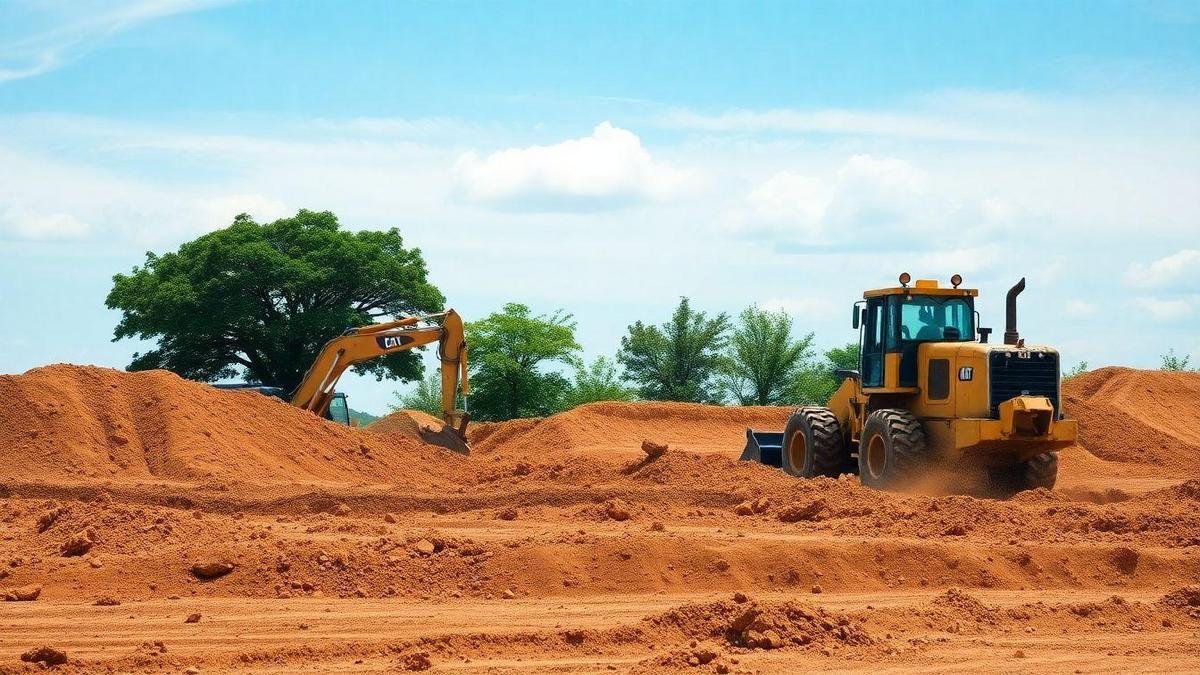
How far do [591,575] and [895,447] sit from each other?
698cm

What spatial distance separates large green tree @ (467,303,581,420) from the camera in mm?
48594

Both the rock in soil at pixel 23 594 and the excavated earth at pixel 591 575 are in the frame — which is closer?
the excavated earth at pixel 591 575

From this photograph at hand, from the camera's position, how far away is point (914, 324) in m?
18.7

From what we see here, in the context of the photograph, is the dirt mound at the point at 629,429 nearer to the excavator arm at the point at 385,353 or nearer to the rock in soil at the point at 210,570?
the excavator arm at the point at 385,353

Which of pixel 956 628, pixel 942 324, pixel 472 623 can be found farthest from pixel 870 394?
pixel 472 623

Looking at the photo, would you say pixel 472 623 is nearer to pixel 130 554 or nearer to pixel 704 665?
pixel 704 665

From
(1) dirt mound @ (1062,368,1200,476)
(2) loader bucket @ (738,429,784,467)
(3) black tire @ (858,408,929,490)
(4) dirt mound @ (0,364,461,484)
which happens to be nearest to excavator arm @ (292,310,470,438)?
(4) dirt mound @ (0,364,461,484)

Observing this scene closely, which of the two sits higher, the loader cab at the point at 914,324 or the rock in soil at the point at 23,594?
the loader cab at the point at 914,324

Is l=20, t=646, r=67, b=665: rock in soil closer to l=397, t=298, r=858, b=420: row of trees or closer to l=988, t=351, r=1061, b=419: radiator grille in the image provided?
l=988, t=351, r=1061, b=419: radiator grille

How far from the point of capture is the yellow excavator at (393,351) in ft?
91.0

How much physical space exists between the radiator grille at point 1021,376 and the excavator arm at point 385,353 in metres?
12.9

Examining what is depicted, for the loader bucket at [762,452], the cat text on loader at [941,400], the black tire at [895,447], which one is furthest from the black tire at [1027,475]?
the loader bucket at [762,452]

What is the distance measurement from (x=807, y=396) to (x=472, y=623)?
41.1 metres

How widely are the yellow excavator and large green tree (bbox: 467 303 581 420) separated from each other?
64.4 feet
